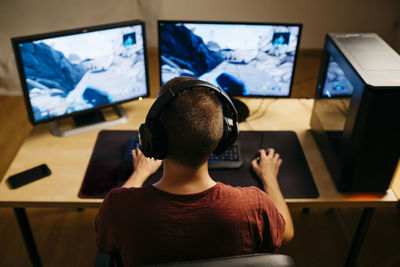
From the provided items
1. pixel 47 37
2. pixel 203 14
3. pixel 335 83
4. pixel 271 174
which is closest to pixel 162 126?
pixel 271 174

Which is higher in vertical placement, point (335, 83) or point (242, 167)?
point (335, 83)

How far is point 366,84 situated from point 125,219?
81 cm

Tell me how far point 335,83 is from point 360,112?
1.10 feet

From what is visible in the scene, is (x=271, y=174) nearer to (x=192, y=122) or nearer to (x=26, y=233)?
(x=192, y=122)

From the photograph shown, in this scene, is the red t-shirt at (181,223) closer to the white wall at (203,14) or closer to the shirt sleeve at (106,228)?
the shirt sleeve at (106,228)

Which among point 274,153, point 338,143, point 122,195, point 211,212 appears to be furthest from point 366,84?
point 122,195

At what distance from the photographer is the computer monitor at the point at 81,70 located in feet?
4.88

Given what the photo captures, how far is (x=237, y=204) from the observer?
39.3 inches

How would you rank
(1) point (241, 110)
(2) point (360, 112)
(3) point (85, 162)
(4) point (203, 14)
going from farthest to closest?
(4) point (203, 14)
(1) point (241, 110)
(3) point (85, 162)
(2) point (360, 112)

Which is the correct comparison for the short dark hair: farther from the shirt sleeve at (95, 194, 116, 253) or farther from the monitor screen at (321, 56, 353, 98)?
the monitor screen at (321, 56, 353, 98)

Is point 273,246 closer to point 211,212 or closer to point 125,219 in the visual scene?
point 211,212

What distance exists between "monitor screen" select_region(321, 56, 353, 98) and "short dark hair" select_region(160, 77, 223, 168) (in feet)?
2.01

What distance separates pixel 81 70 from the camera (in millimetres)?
1590

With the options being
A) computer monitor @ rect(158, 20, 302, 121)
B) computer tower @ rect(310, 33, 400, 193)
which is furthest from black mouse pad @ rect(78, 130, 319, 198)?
computer monitor @ rect(158, 20, 302, 121)
